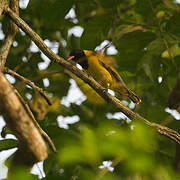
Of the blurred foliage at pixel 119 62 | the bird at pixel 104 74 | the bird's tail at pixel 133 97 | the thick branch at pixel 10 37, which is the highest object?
the thick branch at pixel 10 37

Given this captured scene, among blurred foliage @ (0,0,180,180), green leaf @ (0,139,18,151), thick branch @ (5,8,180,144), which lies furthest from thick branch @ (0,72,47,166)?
green leaf @ (0,139,18,151)

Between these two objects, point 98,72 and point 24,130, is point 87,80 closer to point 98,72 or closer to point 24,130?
point 24,130

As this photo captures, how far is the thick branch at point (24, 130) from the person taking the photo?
3.62 ft

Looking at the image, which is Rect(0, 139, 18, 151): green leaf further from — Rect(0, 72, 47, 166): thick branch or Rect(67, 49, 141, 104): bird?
Rect(67, 49, 141, 104): bird

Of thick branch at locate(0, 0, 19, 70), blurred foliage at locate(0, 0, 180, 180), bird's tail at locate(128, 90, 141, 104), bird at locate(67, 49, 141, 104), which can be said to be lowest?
bird's tail at locate(128, 90, 141, 104)

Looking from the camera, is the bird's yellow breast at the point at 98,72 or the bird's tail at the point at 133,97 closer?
the bird's tail at the point at 133,97

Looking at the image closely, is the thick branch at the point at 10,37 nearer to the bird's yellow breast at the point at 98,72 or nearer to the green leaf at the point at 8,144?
the green leaf at the point at 8,144

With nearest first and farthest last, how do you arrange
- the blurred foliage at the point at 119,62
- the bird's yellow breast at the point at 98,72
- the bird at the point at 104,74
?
the blurred foliage at the point at 119,62 < the bird at the point at 104,74 < the bird's yellow breast at the point at 98,72

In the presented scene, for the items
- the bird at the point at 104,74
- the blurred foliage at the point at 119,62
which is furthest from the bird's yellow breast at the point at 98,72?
the blurred foliage at the point at 119,62

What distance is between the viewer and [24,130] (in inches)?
43.5

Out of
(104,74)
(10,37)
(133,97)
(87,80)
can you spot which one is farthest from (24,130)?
(104,74)

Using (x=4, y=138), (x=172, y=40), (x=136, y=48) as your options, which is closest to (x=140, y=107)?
(x=136, y=48)

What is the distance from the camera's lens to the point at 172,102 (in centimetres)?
157

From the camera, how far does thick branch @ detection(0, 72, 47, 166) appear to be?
1103 mm
